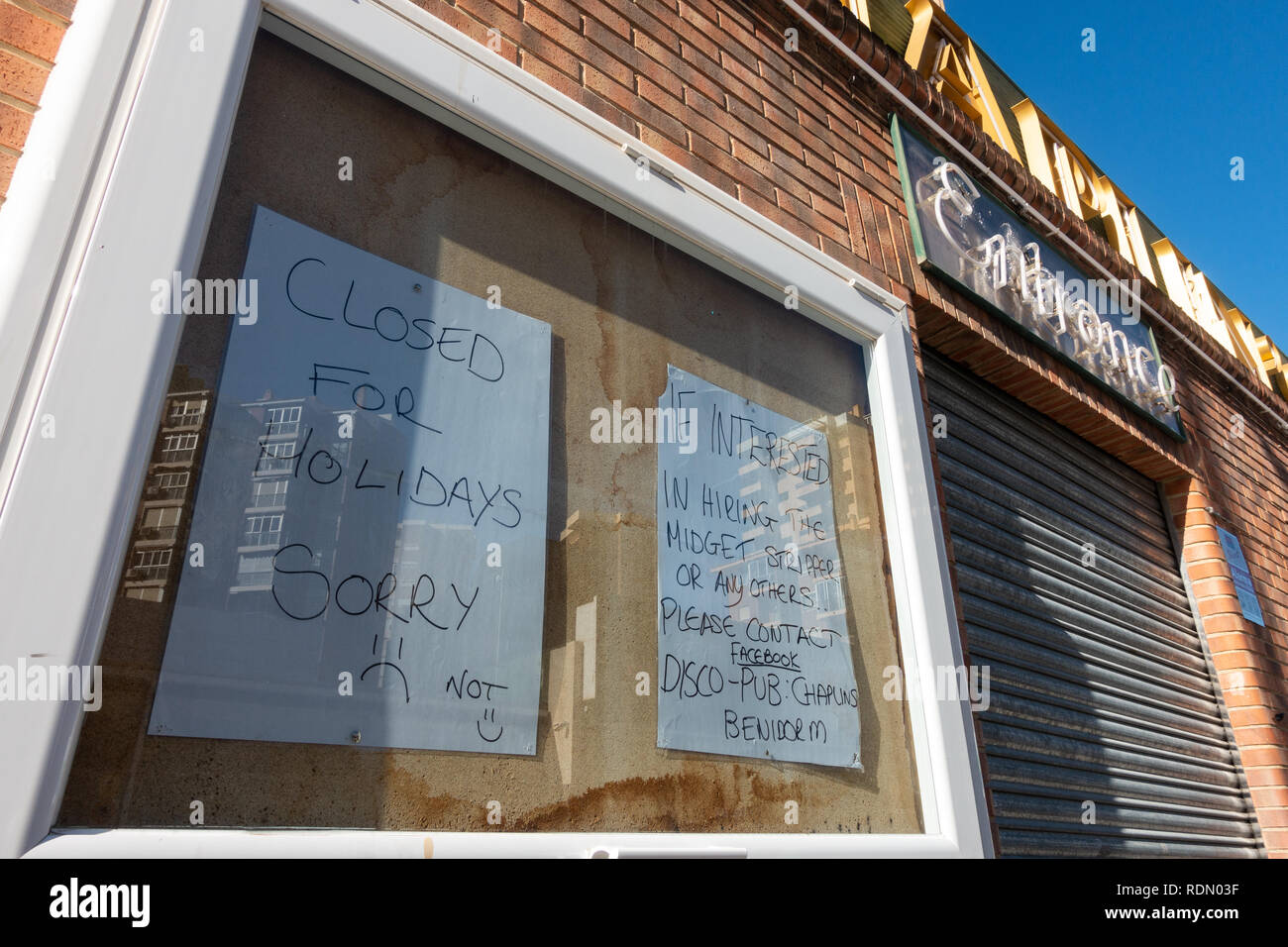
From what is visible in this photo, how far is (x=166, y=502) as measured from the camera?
4.22ft

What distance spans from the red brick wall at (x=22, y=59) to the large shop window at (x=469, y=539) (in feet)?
0.97

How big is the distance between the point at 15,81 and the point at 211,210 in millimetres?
333

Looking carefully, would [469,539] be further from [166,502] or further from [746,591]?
[746,591]

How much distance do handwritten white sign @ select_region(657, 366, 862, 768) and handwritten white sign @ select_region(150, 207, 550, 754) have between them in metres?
0.37

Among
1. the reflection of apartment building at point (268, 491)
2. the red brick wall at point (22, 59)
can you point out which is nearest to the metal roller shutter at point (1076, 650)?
the reflection of apartment building at point (268, 491)

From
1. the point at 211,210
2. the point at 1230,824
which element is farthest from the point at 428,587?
the point at 1230,824

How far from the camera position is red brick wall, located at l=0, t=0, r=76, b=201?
50.5 inches

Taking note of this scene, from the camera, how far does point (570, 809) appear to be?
1.59 m

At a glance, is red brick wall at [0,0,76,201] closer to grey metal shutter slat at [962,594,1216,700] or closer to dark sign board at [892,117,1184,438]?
dark sign board at [892,117,1184,438]

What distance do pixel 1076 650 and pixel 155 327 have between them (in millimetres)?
3668

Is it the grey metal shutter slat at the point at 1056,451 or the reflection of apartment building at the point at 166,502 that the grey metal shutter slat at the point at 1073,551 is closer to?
the grey metal shutter slat at the point at 1056,451

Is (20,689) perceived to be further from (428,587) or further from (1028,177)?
(1028,177)

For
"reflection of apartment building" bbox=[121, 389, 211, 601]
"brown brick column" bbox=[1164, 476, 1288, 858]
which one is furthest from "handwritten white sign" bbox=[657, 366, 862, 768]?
"brown brick column" bbox=[1164, 476, 1288, 858]

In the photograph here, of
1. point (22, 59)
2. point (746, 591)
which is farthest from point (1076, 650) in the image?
point (22, 59)
